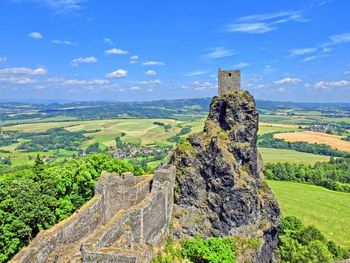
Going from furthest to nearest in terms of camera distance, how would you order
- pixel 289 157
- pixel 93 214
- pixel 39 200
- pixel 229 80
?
pixel 289 157
pixel 229 80
pixel 39 200
pixel 93 214

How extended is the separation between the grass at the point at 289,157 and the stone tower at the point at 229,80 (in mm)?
92516

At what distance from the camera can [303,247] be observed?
39.6 m

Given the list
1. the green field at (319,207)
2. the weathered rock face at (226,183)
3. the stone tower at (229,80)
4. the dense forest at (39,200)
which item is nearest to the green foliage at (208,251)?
the weathered rock face at (226,183)

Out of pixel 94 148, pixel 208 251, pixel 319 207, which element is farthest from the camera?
pixel 94 148

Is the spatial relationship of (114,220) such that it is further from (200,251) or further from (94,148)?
(94,148)

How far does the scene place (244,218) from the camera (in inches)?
1545

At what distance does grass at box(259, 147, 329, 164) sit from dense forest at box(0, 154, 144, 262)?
10150cm

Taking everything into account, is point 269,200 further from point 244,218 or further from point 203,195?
point 203,195

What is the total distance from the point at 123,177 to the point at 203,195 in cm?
988

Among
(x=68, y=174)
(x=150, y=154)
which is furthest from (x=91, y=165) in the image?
(x=150, y=154)

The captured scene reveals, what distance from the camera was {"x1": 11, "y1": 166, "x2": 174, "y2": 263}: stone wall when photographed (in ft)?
71.3

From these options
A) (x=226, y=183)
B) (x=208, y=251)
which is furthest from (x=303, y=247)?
(x=208, y=251)

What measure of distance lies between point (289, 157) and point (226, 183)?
367ft

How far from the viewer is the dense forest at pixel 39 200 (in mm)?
29078
